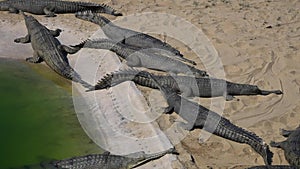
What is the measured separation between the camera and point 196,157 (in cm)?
630

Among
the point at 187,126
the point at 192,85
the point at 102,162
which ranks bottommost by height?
the point at 102,162

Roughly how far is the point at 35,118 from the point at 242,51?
155 inches

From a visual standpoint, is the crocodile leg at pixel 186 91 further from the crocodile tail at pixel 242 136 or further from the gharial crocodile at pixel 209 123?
the crocodile tail at pixel 242 136

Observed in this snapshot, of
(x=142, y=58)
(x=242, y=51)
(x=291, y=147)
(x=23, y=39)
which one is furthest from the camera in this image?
(x=23, y=39)

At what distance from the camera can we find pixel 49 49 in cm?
865

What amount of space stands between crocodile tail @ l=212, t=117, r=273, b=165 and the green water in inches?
66.4

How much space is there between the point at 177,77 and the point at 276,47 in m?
2.40

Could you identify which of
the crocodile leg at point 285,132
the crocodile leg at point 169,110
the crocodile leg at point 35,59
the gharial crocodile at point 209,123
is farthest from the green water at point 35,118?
the crocodile leg at point 285,132

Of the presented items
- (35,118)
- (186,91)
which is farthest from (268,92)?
(35,118)

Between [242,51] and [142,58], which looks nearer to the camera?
[142,58]

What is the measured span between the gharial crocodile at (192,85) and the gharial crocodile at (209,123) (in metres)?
0.23

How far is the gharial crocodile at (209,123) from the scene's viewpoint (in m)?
6.48

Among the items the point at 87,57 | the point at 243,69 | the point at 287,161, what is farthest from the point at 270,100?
the point at 87,57

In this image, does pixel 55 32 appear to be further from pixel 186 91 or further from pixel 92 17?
pixel 186 91
